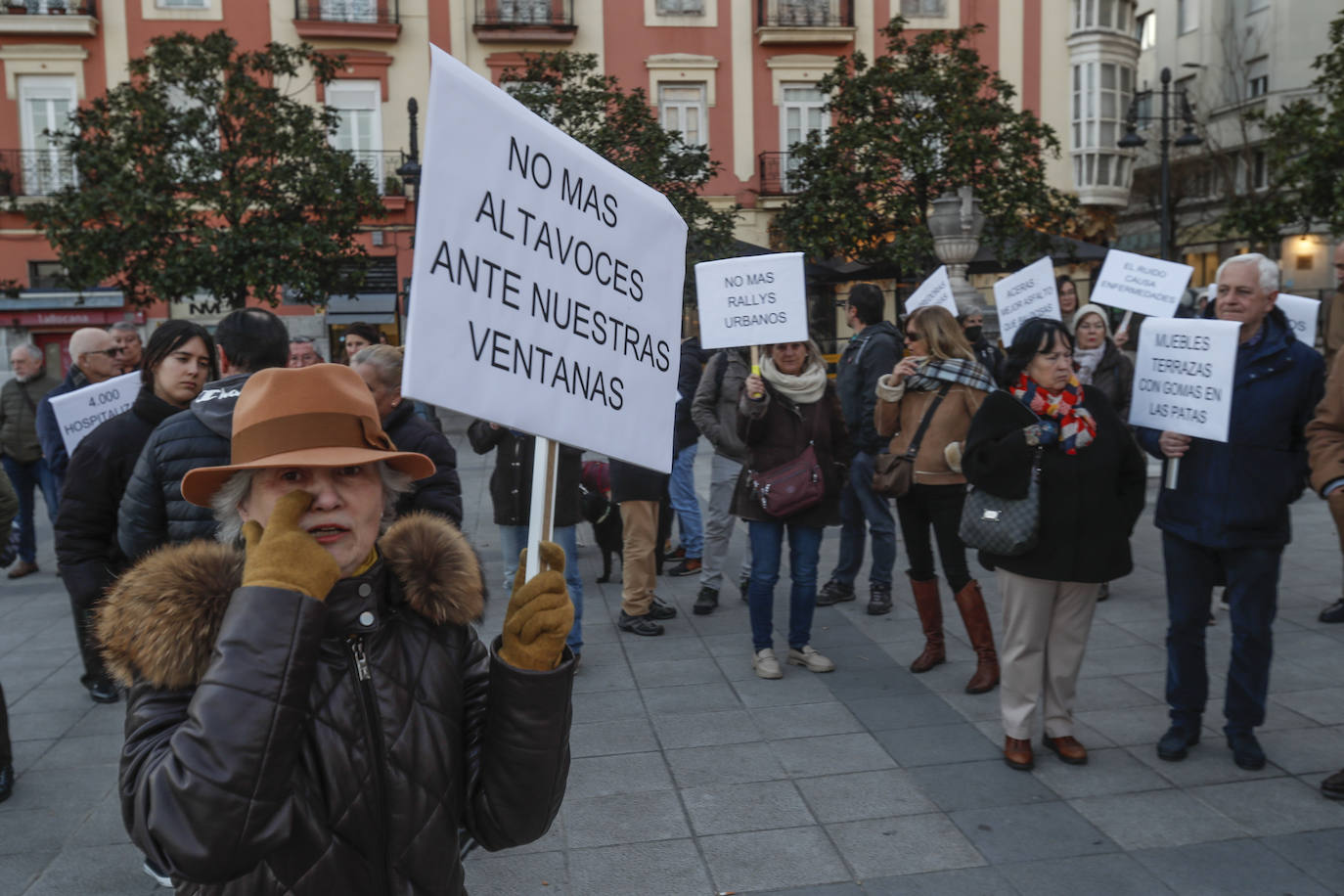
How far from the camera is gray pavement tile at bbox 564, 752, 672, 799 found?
14.6 feet

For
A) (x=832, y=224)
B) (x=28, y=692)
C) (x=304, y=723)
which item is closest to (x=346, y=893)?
(x=304, y=723)

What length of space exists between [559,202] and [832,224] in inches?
689

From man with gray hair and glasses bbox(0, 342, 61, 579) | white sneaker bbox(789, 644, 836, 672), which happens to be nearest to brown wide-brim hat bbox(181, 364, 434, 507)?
white sneaker bbox(789, 644, 836, 672)

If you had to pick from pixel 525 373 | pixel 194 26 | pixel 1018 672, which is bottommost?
pixel 1018 672

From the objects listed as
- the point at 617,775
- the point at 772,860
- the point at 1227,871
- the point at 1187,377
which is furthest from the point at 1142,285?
the point at 772,860

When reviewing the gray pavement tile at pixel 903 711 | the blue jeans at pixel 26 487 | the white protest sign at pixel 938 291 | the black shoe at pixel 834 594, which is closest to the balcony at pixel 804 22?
the white protest sign at pixel 938 291

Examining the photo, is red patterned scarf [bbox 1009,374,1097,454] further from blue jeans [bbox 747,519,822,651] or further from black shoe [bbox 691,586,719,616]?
black shoe [bbox 691,586,719,616]

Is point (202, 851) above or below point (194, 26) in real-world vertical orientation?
below

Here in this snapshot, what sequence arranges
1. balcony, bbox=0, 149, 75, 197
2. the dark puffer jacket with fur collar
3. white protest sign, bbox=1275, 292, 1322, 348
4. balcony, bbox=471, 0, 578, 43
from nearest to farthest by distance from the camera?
the dark puffer jacket with fur collar
white protest sign, bbox=1275, 292, 1322, 348
balcony, bbox=0, 149, 75, 197
balcony, bbox=471, 0, 578, 43

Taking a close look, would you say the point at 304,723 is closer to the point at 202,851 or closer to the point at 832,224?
the point at 202,851

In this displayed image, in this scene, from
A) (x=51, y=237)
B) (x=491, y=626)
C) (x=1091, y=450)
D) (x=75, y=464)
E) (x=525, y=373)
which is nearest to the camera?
(x=525, y=373)

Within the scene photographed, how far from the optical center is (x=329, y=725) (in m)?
1.77

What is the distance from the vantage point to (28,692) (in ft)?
19.5

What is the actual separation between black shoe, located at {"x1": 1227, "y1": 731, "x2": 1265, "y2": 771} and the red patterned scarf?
130 cm
